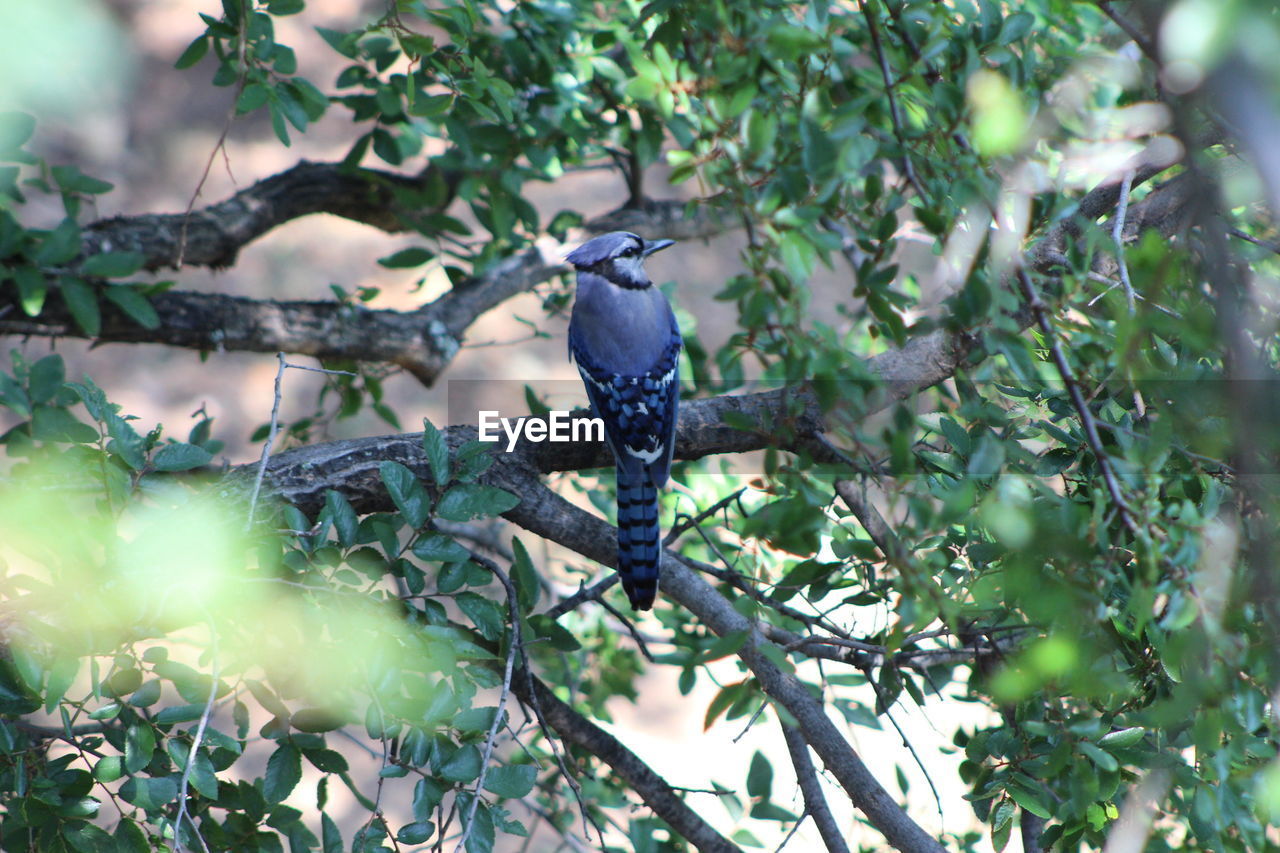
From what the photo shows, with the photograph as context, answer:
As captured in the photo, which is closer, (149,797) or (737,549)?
(149,797)

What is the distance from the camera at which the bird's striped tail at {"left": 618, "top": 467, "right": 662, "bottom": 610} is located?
76.3 inches

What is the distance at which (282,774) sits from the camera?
4.87ft


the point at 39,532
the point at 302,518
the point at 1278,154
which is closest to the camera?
the point at 1278,154

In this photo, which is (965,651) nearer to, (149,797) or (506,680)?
(506,680)

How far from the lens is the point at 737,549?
221 centimetres

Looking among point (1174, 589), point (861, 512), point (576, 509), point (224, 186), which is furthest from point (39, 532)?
point (224, 186)

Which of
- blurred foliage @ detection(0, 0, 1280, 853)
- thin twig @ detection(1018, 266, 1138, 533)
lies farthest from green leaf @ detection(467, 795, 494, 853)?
thin twig @ detection(1018, 266, 1138, 533)

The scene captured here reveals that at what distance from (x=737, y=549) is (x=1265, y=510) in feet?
5.02

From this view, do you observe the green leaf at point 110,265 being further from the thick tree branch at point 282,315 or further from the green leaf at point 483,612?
the green leaf at point 483,612

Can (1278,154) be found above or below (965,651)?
above

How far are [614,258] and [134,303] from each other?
1.27 m

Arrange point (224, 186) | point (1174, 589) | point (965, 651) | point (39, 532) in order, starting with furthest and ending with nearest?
point (224, 186)
point (965, 651)
point (39, 532)
point (1174, 589)

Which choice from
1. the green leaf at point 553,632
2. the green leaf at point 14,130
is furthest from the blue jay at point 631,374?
the green leaf at point 14,130

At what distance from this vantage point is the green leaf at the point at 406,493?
1497 mm
